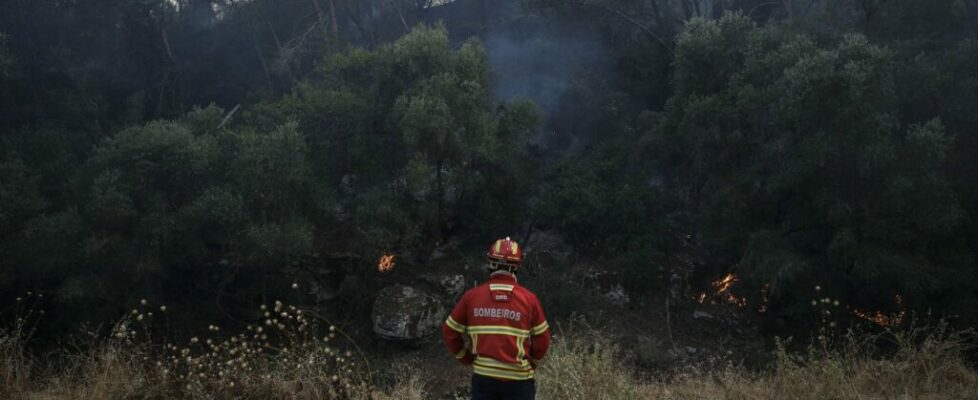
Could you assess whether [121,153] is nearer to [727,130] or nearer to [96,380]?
[96,380]

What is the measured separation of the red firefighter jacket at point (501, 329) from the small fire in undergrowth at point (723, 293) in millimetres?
15716

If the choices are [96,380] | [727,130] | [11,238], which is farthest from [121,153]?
[727,130]

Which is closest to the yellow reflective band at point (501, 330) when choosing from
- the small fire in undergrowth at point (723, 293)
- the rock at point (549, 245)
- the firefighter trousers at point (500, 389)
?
the firefighter trousers at point (500, 389)

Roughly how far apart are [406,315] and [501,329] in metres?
15.0

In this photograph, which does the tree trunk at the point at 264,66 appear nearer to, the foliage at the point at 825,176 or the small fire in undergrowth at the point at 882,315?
the foliage at the point at 825,176

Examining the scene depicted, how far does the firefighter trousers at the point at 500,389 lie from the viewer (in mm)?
4512

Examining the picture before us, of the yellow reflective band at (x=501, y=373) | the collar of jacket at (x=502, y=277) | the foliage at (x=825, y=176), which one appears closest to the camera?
the yellow reflective band at (x=501, y=373)

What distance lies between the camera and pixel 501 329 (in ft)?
14.8

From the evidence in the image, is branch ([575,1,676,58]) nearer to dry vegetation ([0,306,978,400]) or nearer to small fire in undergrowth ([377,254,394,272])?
small fire in undergrowth ([377,254,394,272])

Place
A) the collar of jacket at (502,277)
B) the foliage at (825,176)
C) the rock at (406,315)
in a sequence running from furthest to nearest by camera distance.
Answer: the rock at (406,315) < the foliage at (825,176) < the collar of jacket at (502,277)

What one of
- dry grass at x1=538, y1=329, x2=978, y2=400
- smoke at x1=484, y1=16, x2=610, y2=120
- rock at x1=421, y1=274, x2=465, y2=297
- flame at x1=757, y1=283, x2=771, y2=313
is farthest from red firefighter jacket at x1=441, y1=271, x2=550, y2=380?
smoke at x1=484, y1=16, x2=610, y2=120

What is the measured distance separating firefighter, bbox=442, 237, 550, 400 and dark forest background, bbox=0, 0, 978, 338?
13374 millimetres

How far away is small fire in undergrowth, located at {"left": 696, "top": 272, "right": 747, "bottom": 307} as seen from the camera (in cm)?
1911

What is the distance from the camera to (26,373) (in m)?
5.98
